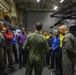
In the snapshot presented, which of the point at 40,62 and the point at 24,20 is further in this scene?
the point at 24,20

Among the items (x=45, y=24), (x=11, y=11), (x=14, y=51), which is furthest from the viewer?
(x=45, y=24)

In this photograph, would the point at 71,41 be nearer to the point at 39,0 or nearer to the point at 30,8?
the point at 39,0

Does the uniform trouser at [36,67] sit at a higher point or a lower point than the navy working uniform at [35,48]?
lower

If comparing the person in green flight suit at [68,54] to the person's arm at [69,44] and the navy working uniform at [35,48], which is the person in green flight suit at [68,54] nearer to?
the person's arm at [69,44]

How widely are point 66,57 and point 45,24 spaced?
13340mm

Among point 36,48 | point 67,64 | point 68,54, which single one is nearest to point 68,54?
point 68,54

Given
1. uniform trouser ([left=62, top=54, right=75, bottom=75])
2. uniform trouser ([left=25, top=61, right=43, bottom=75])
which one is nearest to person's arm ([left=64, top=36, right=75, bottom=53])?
uniform trouser ([left=62, top=54, right=75, bottom=75])


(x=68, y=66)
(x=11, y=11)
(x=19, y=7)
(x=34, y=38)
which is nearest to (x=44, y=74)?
(x=68, y=66)

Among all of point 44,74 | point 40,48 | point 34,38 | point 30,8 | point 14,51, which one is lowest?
point 44,74

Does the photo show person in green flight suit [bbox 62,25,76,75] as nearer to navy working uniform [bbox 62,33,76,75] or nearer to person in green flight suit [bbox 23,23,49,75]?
navy working uniform [bbox 62,33,76,75]

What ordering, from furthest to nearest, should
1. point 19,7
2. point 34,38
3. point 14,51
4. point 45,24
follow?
point 45,24 < point 19,7 < point 14,51 < point 34,38

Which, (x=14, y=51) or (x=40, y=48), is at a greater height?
(x=40, y=48)

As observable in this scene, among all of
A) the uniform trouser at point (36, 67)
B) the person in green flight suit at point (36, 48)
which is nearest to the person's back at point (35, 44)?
the person in green flight suit at point (36, 48)

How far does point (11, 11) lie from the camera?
13023mm
